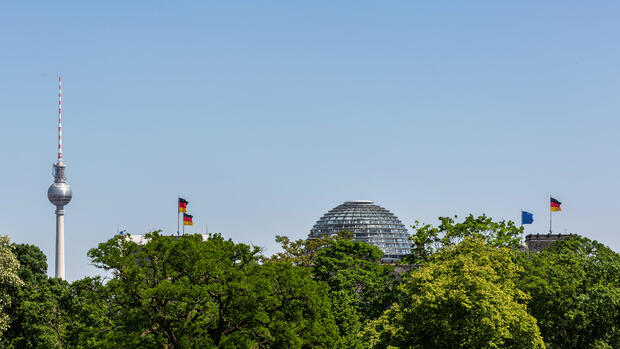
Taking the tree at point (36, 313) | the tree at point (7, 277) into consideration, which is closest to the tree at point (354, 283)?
the tree at point (36, 313)

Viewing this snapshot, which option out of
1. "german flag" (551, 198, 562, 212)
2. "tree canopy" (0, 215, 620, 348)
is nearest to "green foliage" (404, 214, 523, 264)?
"tree canopy" (0, 215, 620, 348)

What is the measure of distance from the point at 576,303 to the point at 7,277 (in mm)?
44166

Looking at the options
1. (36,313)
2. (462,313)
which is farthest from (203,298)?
(36,313)

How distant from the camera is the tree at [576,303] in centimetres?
6662

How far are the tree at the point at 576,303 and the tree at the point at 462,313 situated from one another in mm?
6063

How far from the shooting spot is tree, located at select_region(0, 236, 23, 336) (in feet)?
248

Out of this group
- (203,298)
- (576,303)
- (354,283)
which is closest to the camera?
(203,298)

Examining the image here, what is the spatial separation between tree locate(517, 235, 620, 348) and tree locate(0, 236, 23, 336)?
131 ft

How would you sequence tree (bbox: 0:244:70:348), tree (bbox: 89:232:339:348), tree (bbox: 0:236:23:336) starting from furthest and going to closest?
tree (bbox: 0:236:23:336) → tree (bbox: 0:244:70:348) → tree (bbox: 89:232:339:348)

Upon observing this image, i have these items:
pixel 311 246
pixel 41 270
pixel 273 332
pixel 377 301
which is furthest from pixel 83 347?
pixel 311 246

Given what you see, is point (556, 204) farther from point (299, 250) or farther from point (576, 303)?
point (576, 303)

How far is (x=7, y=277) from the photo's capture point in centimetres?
7669

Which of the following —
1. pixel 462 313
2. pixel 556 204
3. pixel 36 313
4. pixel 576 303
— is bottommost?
pixel 462 313

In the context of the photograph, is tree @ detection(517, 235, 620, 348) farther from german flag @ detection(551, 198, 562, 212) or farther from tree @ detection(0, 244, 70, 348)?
german flag @ detection(551, 198, 562, 212)
